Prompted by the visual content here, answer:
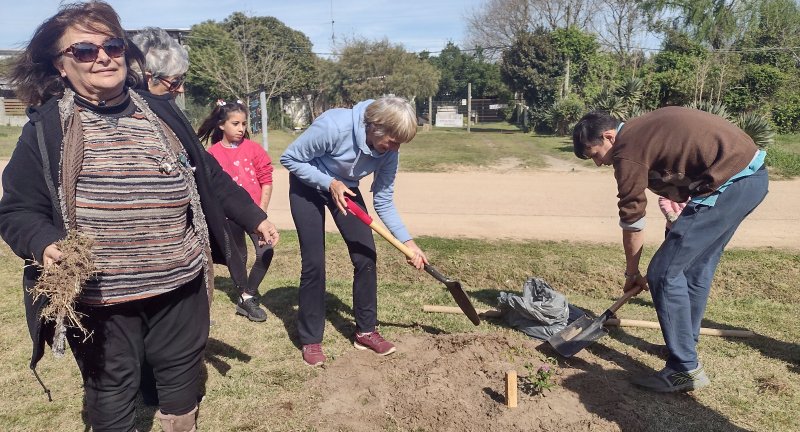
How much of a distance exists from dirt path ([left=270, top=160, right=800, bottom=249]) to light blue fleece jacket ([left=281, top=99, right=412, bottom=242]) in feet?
11.1

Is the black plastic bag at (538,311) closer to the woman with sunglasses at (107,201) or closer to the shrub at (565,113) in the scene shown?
the woman with sunglasses at (107,201)

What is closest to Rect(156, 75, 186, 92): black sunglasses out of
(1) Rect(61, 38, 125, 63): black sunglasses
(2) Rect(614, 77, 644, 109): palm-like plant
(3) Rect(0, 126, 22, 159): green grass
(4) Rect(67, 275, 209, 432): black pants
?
(1) Rect(61, 38, 125, 63): black sunglasses

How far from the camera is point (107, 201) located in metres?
2.10

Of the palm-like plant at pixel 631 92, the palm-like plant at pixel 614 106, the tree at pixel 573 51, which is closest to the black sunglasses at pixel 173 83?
the palm-like plant at pixel 614 106

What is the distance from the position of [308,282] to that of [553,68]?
2309 cm

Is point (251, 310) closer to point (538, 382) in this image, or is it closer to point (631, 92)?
point (538, 382)

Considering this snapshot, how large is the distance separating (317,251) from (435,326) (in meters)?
1.16

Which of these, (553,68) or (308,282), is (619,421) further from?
(553,68)

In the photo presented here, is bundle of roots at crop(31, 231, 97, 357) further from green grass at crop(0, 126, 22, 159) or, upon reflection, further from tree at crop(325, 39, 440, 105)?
tree at crop(325, 39, 440, 105)

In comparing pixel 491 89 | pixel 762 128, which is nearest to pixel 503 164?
pixel 762 128

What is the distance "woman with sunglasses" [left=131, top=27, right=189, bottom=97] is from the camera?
10.3 feet

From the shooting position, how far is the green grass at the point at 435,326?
3.11 metres

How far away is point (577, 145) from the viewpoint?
3.31 meters

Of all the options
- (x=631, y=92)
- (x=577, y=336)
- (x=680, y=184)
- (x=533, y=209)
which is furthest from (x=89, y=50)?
(x=631, y=92)
